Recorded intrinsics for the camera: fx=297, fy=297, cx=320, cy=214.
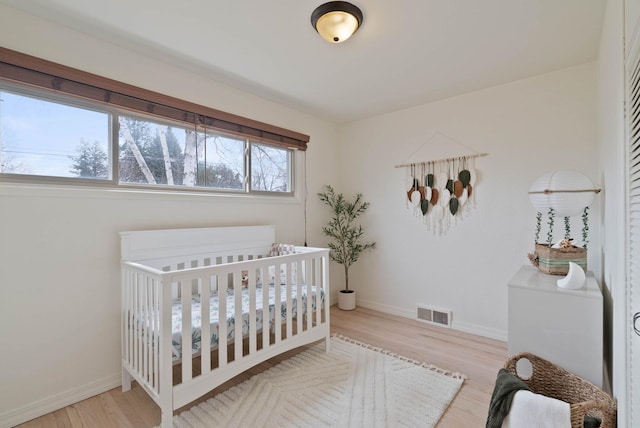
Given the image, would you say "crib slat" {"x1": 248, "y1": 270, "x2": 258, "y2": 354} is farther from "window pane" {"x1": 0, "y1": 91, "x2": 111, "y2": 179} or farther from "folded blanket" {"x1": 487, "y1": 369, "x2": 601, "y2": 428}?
"folded blanket" {"x1": 487, "y1": 369, "x2": 601, "y2": 428}

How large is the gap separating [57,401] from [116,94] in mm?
1964

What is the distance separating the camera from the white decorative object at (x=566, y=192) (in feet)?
6.16

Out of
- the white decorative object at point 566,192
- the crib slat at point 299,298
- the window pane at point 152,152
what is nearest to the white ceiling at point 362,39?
the window pane at point 152,152

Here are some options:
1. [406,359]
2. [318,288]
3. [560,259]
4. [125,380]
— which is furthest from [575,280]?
[125,380]

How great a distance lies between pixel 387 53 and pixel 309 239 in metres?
2.07

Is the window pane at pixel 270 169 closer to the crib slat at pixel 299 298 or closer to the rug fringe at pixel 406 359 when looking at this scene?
the crib slat at pixel 299 298

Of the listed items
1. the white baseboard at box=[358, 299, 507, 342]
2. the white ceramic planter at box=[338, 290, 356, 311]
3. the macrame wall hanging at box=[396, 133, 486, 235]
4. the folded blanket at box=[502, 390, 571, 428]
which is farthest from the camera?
the white ceramic planter at box=[338, 290, 356, 311]

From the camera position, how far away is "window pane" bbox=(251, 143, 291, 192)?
303cm

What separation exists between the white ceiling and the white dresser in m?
1.59

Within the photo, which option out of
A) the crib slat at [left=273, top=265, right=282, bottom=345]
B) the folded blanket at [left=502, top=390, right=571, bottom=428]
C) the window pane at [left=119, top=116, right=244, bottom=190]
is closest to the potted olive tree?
the window pane at [left=119, top=116, right=244, bottom=190]

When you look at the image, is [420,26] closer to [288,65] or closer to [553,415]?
[288,65]

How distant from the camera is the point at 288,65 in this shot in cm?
236

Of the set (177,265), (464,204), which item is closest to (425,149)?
(464,204)

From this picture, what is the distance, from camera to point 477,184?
2854 mm
